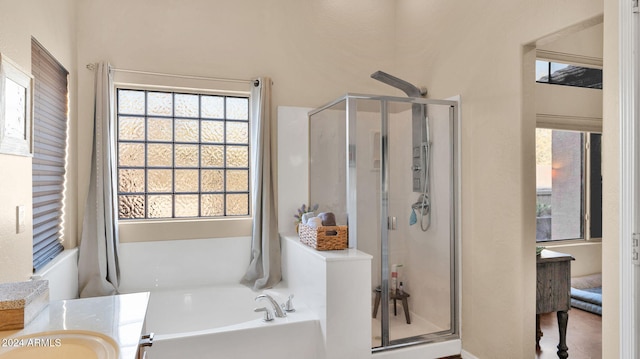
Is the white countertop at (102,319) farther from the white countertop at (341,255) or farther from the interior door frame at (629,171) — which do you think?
the interior door frame at (629,171)

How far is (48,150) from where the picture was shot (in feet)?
8.03

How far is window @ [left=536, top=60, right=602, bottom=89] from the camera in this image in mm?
3777

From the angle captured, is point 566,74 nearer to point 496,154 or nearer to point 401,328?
→ point 496,154

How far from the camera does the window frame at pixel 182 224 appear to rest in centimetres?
317

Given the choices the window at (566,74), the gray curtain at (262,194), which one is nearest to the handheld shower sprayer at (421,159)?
the gray curtain at (262,194)

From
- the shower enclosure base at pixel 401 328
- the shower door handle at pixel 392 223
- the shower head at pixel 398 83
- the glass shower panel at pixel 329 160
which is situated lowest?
the shower enclosure base at pixel 401 328

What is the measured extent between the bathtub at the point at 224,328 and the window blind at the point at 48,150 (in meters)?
0.84

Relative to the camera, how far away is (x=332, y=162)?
310cm

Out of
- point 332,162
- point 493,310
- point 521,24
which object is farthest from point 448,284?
point 521,24

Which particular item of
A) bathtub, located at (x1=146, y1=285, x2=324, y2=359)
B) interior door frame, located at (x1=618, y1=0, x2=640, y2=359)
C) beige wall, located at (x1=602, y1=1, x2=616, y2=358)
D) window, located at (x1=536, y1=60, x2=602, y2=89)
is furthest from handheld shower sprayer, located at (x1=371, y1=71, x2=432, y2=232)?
window, located at (x1=536, y1=60, x2=602, y2=89)

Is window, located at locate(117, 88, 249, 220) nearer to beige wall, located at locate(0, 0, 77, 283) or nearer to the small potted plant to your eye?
the small potted plant

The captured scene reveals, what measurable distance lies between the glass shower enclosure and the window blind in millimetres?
1880

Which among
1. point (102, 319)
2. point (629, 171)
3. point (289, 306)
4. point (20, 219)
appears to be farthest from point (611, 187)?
point (20, 219)

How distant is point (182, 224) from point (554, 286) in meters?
2.82
